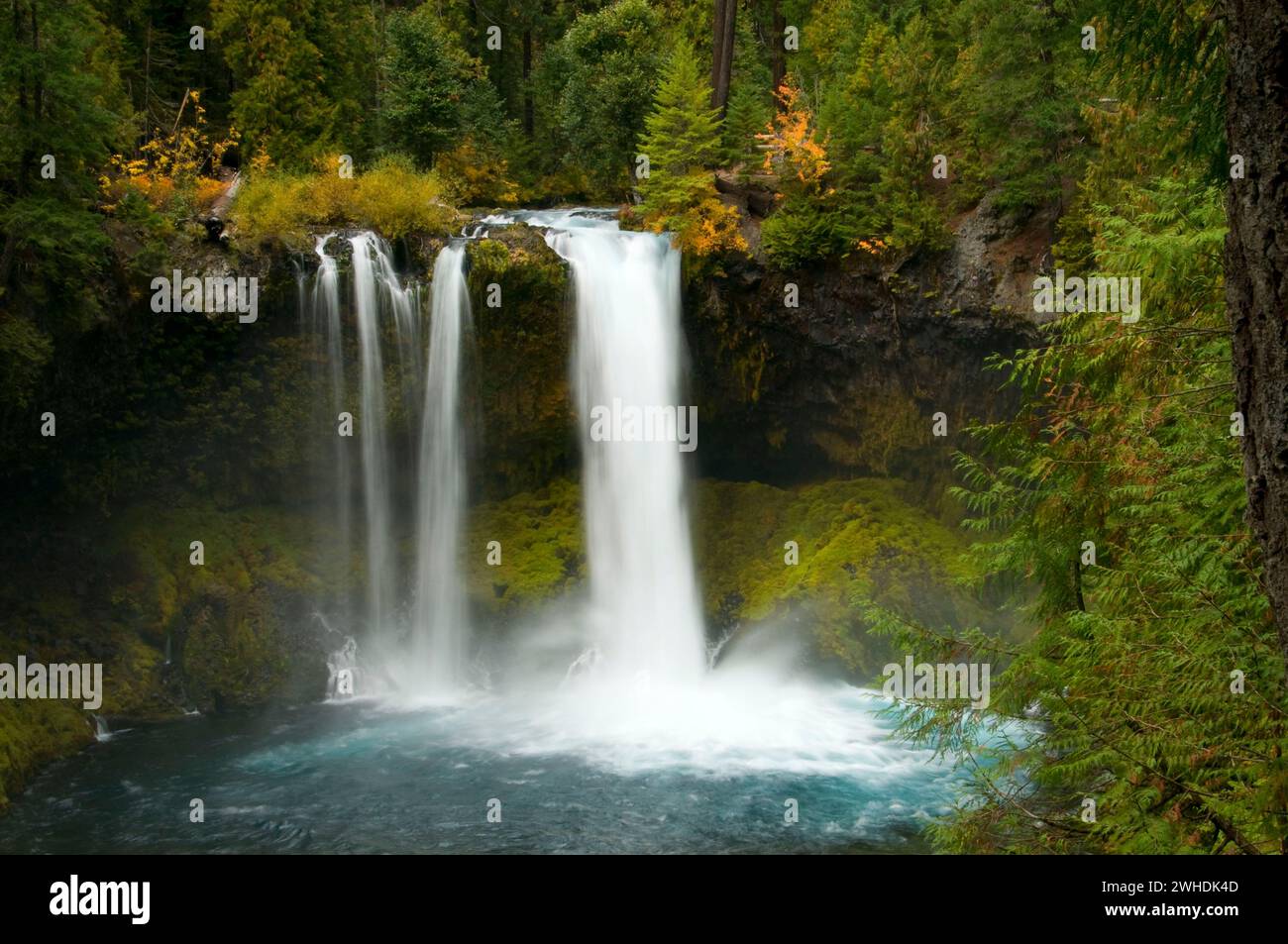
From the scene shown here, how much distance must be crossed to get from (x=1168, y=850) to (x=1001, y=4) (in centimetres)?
1611


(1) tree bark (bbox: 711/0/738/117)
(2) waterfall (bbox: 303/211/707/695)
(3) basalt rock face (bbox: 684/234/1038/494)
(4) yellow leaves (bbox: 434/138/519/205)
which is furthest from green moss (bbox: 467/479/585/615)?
(1) tree bark (bbox: 711/0/738/117)

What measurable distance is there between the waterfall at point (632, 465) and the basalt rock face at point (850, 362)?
905 millimetres

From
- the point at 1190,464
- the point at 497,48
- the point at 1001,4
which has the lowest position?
the point at 1190,464

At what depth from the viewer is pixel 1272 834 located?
4.80 m

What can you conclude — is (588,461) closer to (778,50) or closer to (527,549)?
(527,549)

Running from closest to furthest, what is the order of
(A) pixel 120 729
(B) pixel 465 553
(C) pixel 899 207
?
1. (A) pixel 120 729
2. (C) pixel 899 207
3. (B) pixel 465 553

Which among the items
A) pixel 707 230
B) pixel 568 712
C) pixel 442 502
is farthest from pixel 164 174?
pixel 568 712

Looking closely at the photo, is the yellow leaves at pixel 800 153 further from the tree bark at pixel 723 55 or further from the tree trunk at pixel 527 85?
the tree trunk at pixel 527 85

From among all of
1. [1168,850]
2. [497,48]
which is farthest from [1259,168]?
[497,48]

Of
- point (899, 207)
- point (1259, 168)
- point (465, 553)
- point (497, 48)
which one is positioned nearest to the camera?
point (1259, 168)

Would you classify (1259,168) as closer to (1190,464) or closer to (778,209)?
(1190,464)

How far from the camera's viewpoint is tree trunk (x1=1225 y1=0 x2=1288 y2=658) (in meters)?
3.47

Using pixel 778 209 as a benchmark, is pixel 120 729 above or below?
below

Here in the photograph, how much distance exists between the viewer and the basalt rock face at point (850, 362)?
18828 millimetres
